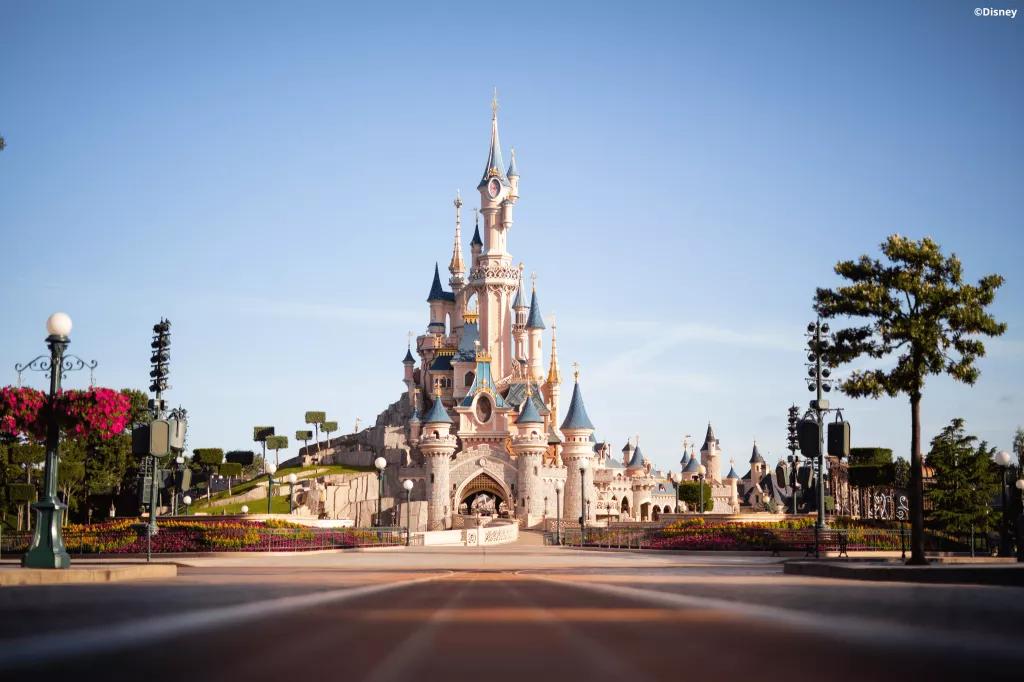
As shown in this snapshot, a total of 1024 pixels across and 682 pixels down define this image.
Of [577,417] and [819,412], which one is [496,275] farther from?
[819,412]

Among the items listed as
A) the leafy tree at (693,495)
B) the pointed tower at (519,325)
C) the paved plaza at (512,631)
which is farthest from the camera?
the leafy tree at (693,495)

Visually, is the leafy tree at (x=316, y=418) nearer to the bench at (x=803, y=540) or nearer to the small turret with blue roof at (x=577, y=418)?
the small turret with blue roof at (x=577, y=418)

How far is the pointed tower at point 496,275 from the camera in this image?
11375 cm

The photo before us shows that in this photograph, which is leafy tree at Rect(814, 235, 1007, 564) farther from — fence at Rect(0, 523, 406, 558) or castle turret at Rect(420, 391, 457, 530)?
castle turret at Rect(420, 391, 457, 530)

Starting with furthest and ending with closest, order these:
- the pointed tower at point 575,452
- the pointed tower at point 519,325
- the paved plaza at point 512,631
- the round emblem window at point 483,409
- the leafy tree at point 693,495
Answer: the leafy tree at point 693,495 < the pointed tower at point 519,325 < the round emblem window at point 483,409 < the pointed tower at point 575,452 < the paved plaza at point 512,631

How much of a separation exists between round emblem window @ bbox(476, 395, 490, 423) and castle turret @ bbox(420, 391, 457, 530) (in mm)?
8333

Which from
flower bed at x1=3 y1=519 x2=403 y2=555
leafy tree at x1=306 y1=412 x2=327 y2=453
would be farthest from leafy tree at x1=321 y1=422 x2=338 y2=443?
flower bed at x1=3 y1=519 x2=403 y2=555

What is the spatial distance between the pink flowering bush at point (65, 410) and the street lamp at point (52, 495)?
0.29m

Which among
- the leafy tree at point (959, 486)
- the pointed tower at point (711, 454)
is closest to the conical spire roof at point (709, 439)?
the pointed tower at point (711, 454)

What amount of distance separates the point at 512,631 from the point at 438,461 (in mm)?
82743

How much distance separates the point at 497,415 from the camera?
102m

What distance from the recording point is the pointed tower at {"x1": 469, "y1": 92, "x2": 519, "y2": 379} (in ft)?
373

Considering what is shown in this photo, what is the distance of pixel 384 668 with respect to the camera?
292 inches

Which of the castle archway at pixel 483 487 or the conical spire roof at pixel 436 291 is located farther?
the conical spire roof at pixel 436 291
